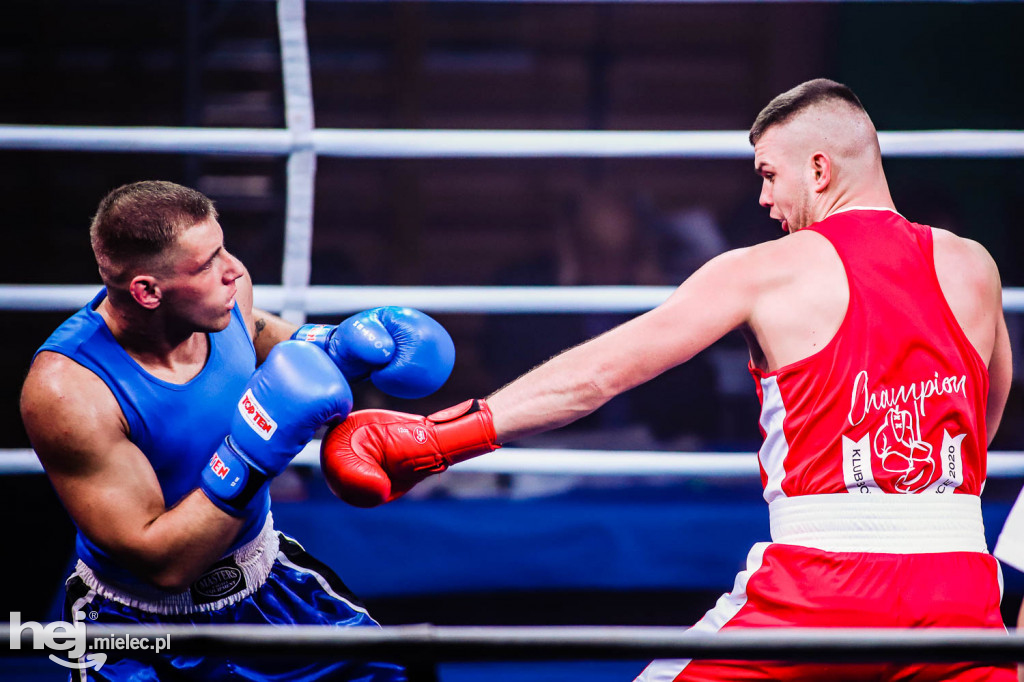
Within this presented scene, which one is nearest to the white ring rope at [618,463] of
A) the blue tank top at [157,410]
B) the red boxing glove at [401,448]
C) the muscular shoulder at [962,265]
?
the blue tank top at [157,410]

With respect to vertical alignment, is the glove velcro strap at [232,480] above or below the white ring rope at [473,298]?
below

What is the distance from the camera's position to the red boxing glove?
1.27 metres

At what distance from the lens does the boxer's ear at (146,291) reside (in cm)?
137

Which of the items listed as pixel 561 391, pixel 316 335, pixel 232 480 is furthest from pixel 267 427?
pixel 561 391

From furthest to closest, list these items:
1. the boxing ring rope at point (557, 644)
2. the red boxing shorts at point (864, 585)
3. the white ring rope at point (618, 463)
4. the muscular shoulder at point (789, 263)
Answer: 1. the white ring rope at point (618, 463)
2. the muscular shoulder at point (789, 263)
3. the red boxing shorts at point (864, 585)
4. the boxing ring rope at point (557, 644)

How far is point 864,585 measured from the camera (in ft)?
3.94

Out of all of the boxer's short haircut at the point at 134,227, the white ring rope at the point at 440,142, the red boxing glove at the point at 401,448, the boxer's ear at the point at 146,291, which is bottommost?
the red boxing glove at the point at 401,448

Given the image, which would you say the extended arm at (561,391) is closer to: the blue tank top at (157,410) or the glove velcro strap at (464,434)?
the glove velcro strap at (464,434)

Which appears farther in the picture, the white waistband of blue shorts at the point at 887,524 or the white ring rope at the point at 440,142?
the white ring rope at the point at 440,142

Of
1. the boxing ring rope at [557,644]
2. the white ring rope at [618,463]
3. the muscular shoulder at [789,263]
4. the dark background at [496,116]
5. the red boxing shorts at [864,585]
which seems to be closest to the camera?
the boxing ring rope at [557,644]

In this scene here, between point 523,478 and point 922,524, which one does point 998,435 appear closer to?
point 523,478

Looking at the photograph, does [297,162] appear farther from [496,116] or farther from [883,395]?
[496,116]

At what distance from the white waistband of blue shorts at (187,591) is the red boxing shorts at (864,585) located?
668 millimetres

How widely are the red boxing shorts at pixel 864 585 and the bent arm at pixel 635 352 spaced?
0.29 meters
